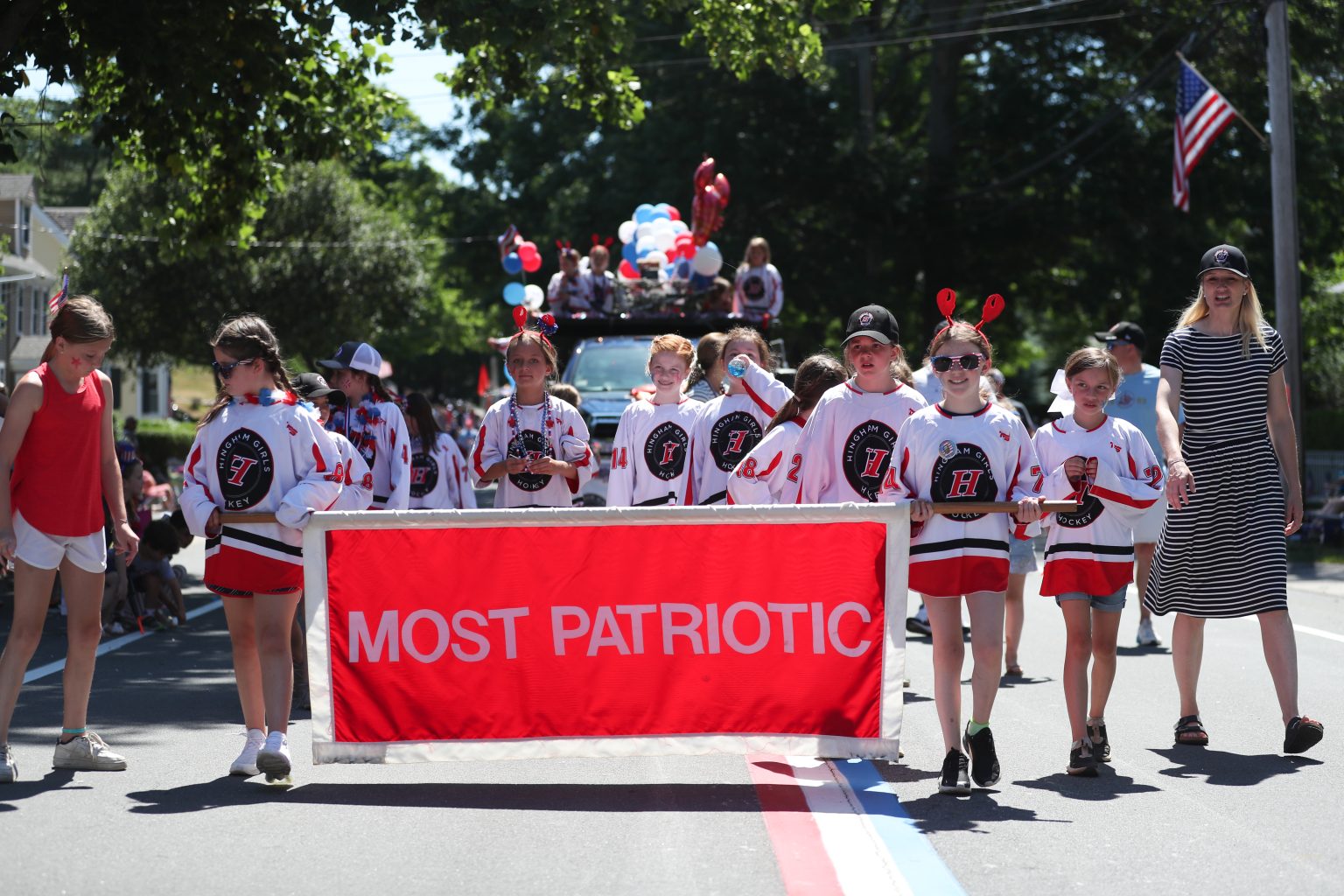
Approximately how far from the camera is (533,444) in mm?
8891

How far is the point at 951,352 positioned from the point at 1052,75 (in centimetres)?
3151

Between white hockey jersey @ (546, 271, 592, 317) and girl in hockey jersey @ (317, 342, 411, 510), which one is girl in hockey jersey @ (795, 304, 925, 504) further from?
white hockey jersey @ (546, 271, 592, 317)

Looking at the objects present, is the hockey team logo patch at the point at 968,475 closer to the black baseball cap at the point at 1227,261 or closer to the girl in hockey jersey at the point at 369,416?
the black baseball cap at the point at 1227,261

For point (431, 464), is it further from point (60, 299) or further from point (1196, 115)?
point (1196, 115)

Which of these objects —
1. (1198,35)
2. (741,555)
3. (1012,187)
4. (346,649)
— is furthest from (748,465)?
(1012,187)

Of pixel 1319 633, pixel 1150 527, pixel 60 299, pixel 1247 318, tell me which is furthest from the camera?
pixel 1319 633

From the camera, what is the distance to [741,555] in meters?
6.49

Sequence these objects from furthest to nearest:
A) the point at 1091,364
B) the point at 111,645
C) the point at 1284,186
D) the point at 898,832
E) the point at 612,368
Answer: the point at 1284,186 < the point at 612,368 < the point at 111,645 < the point at 1091,364 < the point at 898,832

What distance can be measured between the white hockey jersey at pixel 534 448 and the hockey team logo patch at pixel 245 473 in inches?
94.2

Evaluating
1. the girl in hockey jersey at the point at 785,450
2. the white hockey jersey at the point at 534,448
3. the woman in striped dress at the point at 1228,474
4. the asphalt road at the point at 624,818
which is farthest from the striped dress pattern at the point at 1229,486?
the white hockey jersey at the point at 534,448

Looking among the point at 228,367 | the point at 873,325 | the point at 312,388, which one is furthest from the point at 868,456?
the point at 312,388

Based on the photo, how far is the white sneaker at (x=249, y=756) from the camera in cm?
677

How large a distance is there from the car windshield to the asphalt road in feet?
24.6

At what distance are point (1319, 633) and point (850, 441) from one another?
20.1 feet
